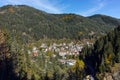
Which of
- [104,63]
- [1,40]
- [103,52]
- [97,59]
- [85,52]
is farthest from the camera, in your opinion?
[85,52]

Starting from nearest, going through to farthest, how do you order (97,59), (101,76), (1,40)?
1. (1,40)
2. (101,76)
3. (97,59)

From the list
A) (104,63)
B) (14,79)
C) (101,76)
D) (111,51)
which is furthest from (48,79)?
(111,51)

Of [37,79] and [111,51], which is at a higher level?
[111,51]

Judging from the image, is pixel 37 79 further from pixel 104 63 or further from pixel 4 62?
pixel 104 63

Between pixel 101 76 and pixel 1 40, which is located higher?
pixel 1 40

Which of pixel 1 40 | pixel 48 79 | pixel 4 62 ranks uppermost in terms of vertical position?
pixel 1 40

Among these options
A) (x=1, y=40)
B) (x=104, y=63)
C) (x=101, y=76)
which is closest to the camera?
(x=1, y=40)

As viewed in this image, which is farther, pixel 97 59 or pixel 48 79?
pixel 97 59

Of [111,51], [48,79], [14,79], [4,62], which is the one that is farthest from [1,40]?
[111,51]

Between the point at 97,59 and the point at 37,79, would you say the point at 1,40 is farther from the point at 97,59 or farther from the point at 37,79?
the point at 97,59
